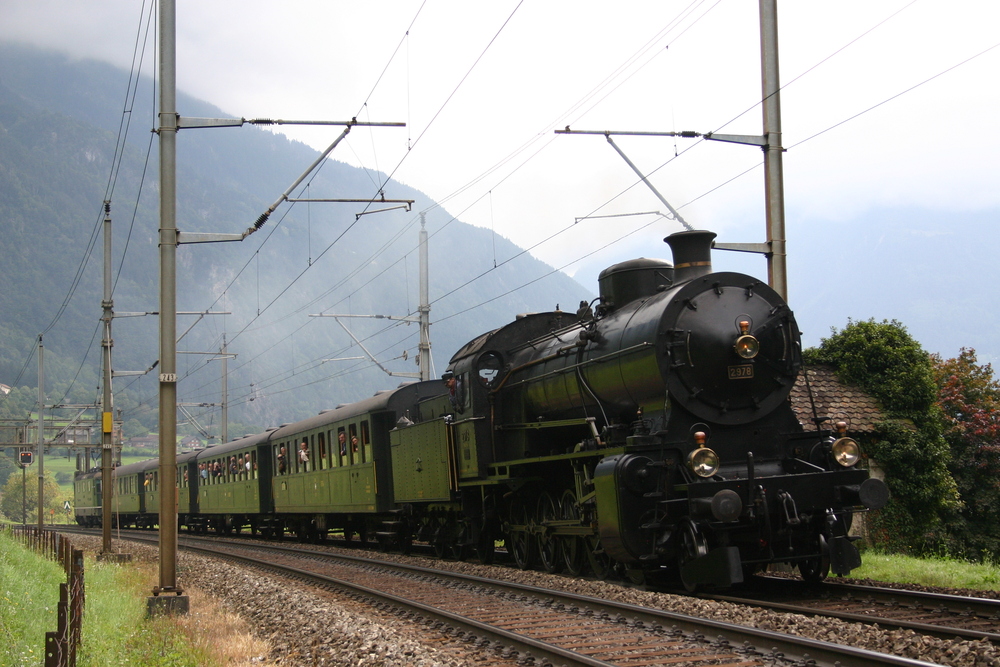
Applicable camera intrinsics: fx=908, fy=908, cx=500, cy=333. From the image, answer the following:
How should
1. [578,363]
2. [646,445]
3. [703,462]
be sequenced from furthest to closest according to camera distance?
[578,363] < [646,445] < [703,462]

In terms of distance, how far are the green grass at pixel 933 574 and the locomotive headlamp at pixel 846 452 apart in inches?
Answer: 80.1

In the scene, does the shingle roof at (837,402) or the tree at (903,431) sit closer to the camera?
the tree at (903,431)

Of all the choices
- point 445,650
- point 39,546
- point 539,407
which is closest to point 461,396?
point 539,407

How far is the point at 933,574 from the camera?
34.6ft

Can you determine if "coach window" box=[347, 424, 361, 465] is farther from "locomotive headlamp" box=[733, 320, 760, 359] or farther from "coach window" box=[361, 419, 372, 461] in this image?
"locomotive headlamp" box=[733, 320, 760, 359]

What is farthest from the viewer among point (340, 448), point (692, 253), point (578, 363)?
point (340, 448)

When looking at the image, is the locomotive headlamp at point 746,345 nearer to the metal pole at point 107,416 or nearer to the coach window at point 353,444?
the coach window at point 353,444

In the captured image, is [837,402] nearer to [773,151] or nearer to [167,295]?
[773,151]

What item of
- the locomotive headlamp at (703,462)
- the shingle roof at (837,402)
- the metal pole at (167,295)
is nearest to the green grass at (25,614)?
the metal pole at (167,295)

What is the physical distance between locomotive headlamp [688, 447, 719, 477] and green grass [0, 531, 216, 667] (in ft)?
15.7

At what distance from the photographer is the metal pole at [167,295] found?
985 cm

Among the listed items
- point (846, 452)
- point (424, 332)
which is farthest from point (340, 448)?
point (846, 452)

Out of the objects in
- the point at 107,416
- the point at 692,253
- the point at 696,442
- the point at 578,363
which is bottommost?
the point at 696,442

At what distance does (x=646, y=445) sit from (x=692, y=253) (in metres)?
2.50
